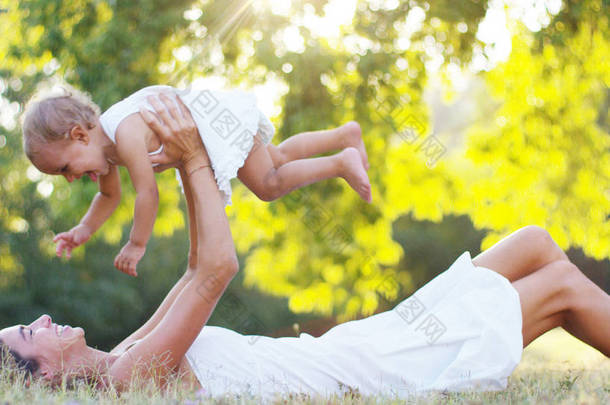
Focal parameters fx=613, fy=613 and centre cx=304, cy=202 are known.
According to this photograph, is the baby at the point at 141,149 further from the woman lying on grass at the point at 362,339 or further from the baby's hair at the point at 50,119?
the woman lying on grass at the point at 362,339

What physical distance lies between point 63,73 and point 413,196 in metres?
4.23

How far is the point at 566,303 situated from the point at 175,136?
1776mm

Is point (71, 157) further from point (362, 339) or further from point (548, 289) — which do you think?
point (548, 289)

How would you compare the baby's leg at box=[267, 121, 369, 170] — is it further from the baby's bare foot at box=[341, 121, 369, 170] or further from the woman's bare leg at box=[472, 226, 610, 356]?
the woman's bare leg at box=[472, 226, 610, 356]

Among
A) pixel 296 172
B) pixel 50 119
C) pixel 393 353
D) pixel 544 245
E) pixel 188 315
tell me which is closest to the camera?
pixel 188 315

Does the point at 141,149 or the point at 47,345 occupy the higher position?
the point at 141,149

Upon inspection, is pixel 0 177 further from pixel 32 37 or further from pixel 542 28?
pixel 542 28

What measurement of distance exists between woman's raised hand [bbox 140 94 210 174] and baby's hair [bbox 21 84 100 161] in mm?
280

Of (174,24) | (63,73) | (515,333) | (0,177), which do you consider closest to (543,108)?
(174,24)

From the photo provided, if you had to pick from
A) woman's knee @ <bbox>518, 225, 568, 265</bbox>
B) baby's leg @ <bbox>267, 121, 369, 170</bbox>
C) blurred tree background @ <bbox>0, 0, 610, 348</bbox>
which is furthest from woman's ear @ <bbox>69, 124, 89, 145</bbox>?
blurred tree background @ <bbox>0, 0, 610, 348</bbox>

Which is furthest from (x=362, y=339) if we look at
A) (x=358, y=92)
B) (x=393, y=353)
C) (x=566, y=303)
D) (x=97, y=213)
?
(x=358, y=92)

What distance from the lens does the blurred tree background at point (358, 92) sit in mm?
6105

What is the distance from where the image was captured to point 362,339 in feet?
8.01

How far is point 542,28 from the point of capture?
21.1 ft
